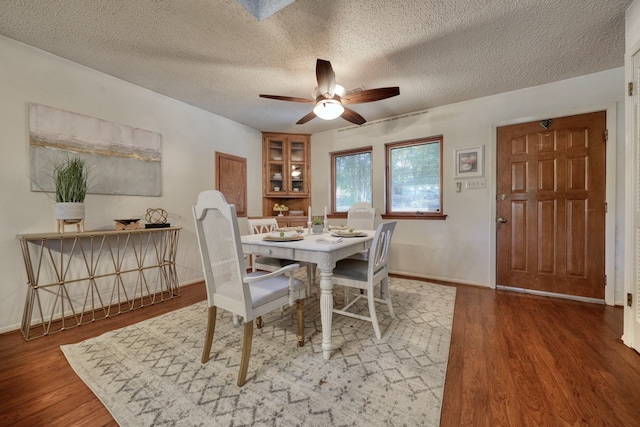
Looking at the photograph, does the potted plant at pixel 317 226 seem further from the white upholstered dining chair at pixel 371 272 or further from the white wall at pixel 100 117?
the white wall at pixel 100 117

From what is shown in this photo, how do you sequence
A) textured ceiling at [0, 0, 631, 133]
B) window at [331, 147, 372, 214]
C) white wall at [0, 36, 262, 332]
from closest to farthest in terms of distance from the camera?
textured ceiling at [0, 0, 631, 133]
white wall at [0, 36, 262, 332]
window at [331, 147, 372, 214]

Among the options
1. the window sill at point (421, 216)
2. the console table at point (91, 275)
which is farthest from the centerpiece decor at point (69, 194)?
the window sill at point (421, 216)

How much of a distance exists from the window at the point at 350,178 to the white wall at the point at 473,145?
18 centimetres

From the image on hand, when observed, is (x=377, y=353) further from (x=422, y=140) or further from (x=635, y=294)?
(x=422, y=140)

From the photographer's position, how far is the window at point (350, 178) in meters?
4.13

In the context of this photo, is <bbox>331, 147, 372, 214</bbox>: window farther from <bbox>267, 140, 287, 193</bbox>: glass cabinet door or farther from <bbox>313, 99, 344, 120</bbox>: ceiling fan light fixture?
<bbox>313, 99, 344, 120</bbox>: ceiling fan light fixture

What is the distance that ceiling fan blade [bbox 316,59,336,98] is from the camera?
1.82m

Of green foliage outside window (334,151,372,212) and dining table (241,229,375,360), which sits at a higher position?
green foliage outside window (334,151,372,212)

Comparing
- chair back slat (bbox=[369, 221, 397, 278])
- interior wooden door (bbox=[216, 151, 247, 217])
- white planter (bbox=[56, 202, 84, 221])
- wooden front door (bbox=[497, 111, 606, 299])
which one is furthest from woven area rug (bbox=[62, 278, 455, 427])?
interior wooden door (bbox=[216, 151, 247, 217])

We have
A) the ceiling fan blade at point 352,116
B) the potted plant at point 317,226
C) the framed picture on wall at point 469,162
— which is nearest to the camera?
the potted plant at point 317,226

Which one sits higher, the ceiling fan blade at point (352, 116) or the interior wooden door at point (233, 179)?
the ceiling fan blade at point (352, 116)

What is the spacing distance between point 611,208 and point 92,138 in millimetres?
5264

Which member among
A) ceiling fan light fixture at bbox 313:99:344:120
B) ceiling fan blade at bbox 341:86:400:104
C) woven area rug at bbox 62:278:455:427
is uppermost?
ceiling fan blade at bbox 341:86:400:104

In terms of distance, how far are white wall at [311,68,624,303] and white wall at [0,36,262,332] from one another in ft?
7.65
